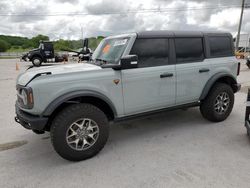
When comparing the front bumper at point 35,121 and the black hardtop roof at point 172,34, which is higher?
the black hardtop roof at point 172,34

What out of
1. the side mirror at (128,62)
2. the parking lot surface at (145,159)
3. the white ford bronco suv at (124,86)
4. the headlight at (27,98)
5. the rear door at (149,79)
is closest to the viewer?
the parking lot surface at (145,159)

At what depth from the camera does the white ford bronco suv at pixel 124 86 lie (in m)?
3.03

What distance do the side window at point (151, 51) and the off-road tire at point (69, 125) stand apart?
43.8 inches

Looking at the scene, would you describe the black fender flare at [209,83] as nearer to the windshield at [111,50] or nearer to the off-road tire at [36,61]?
the windshield at [111,50]

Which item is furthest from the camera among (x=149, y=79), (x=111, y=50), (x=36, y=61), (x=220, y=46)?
(x=36, y=61)

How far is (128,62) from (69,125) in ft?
4.11

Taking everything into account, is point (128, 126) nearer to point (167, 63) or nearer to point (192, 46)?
point (167, 63)

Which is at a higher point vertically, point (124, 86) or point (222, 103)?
point (124, 86)

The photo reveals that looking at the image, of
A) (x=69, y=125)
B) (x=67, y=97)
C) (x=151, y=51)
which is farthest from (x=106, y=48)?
(x=69, y=125)

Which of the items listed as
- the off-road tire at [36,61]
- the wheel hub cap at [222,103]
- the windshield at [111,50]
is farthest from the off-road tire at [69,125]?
the off-road tire at [36,61]

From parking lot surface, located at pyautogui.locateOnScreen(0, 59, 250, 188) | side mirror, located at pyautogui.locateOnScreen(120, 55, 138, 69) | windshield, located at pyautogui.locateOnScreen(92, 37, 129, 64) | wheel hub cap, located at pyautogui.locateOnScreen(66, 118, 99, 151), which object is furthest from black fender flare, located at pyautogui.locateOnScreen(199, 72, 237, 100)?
wheel hub cap, located at pyautogui.locateOnScreen(66, 118, 99, 151)

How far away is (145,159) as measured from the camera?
3.26 m

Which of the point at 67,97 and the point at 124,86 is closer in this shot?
Answer: the point at 67,97

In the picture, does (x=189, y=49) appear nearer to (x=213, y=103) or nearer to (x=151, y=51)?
(x=151, y=51)
